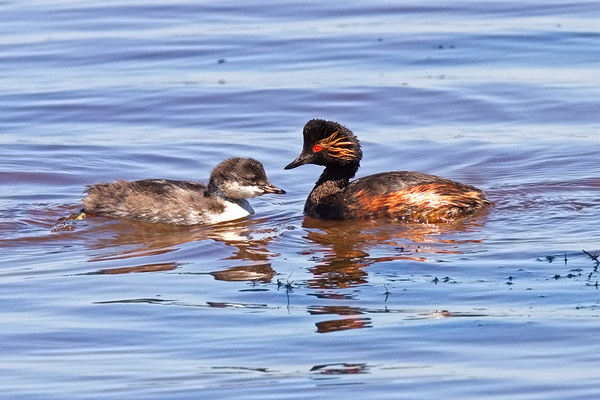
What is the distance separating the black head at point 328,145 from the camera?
10984 millimetres

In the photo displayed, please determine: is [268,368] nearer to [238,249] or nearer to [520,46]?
[238,249]

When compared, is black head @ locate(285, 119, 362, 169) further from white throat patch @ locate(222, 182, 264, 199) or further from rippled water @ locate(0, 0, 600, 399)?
rippled water @ locate(0, 0, 600, 399)

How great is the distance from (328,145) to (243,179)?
1010 millimetres

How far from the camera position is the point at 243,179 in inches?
423

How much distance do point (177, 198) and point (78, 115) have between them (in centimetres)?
523

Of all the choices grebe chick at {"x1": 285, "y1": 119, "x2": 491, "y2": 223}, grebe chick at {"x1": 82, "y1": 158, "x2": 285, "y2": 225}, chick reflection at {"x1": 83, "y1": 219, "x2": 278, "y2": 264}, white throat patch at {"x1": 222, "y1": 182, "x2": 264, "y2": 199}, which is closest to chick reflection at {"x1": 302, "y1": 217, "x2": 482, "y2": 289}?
grebe chick at {"x1": 285, "y1": 119, "x2": 491, "y2": 223}

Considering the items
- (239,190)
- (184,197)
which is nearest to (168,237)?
(184,197)

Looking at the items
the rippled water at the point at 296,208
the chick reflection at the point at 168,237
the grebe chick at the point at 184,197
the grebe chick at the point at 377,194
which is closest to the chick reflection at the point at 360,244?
the rippled water at the point at 296,208

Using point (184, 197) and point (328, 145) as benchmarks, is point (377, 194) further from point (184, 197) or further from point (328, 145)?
point (184, 197)

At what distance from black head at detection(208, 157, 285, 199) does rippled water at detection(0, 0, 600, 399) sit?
349 millimetres

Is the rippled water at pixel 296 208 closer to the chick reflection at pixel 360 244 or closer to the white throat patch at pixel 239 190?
the chick reflection at pixel 360 244

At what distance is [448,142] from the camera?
13859mm

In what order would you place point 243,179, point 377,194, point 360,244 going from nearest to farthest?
point 360,244, point 377,194, point 243,179

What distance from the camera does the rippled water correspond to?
6.30 m
